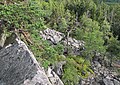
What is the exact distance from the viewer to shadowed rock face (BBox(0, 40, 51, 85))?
12.8 metres

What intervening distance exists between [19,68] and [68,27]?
75.1 m

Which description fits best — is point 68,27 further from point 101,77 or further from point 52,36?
point 101,77

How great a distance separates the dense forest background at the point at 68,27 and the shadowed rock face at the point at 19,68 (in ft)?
16.5

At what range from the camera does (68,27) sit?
89.1 metres

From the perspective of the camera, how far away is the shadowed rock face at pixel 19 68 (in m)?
12.8

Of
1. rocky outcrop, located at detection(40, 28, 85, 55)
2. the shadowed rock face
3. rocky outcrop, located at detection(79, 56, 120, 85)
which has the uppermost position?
the shadowed rock face

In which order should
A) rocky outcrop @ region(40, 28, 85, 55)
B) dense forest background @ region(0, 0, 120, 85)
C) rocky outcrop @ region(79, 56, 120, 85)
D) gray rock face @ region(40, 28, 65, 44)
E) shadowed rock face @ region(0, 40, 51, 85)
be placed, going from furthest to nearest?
rocky outcrop @ region(40, 28, 85, 55) < gray rock face @ region(40, 28, 65, 44) < rocky outcrop @ region(79, 56, 120, 85) < dense forest background @ region(0, 0, 120, 85) < shadowed rock face @ region(0, 40, 51, 85)

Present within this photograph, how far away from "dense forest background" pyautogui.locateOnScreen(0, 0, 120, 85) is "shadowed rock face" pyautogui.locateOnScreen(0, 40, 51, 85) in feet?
16.5

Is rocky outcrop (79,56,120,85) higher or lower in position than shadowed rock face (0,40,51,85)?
lower

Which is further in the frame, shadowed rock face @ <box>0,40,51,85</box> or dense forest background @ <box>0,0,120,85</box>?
dense forest background @ <box>0,0,120,85</box>

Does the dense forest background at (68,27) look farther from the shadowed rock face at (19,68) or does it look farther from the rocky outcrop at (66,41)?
the shadowed rock face at (19,68)

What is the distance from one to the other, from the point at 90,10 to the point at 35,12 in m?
87.7

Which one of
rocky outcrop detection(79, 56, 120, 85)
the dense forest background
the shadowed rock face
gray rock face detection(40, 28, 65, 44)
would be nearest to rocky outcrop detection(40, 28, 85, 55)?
gray rock face detection(40, 28, 65, 44)

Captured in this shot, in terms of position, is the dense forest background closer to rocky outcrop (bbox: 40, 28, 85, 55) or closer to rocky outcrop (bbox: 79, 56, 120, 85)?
rocky outcrop (bbox: 79, 56, 120, 85)
